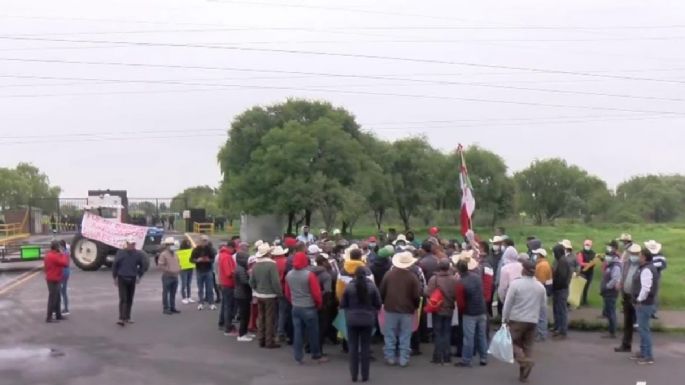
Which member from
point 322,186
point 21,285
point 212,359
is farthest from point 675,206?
point 212,359

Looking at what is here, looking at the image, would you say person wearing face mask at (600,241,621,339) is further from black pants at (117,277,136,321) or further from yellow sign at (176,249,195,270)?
yellow sign at (176,249,195,270)

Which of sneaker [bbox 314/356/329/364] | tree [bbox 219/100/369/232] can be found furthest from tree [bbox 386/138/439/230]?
sneaker [bbox 314/356/329/364]

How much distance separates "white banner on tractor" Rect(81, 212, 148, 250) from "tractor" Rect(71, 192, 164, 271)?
49cm

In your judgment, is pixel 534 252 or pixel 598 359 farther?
pixel 534 252

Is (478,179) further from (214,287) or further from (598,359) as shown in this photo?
(598,359)

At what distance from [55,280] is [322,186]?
34041 mm

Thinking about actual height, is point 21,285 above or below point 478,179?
below

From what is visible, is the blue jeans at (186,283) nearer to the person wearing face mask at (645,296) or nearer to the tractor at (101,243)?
the tractor at (101,243)

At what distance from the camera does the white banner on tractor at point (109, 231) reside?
28.0 metres

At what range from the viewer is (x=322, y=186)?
50125mm

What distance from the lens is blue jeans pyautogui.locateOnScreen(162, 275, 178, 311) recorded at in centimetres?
1786

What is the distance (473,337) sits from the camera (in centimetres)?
1224

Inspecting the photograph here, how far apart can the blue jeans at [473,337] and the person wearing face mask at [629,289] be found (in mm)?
2489

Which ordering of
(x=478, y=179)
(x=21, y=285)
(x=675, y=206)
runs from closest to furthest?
(x=21, y=285) < (x=478, y=179) < (x=675, y=206)
